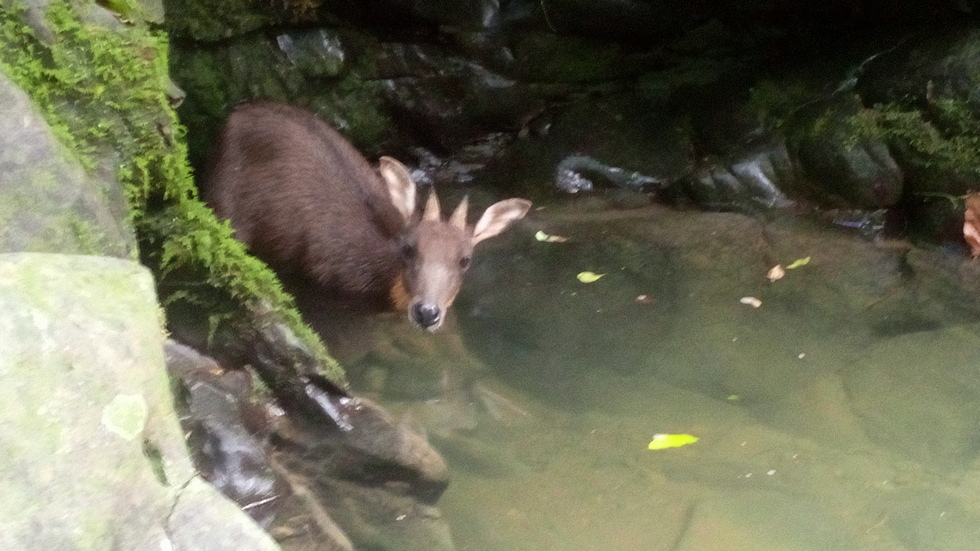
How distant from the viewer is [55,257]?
193 centimetres

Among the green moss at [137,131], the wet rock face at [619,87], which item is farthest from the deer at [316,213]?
A: the green moss at [137,131]

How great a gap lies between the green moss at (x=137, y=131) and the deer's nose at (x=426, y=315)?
0.73 meters

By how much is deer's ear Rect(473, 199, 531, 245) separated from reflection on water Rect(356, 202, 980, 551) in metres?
0.54

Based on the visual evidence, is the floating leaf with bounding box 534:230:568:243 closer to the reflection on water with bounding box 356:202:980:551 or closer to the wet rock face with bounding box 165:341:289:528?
the reflection on water with bounding box 356:202:980:551

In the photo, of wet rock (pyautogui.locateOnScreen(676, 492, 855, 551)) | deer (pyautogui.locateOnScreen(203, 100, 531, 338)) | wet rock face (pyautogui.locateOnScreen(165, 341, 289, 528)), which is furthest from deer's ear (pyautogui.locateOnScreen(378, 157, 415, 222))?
wet rock (pyautogui.locateOnScreen(676, 492, 855, 551))

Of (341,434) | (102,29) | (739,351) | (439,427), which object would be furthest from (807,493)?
(102,29)

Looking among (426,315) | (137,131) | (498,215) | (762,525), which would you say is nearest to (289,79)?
(498,215)

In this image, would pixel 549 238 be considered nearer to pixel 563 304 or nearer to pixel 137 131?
pixel 563 304

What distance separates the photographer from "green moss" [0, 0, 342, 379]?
2623mm

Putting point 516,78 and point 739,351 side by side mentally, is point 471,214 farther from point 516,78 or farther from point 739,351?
point 739,351

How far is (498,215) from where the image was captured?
15.6 ft

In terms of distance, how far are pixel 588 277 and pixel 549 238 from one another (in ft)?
1.90

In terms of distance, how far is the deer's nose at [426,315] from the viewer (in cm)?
422

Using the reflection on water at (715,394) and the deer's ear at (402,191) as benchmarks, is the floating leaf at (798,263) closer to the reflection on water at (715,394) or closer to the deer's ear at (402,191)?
the reflection on water at (715,394)
